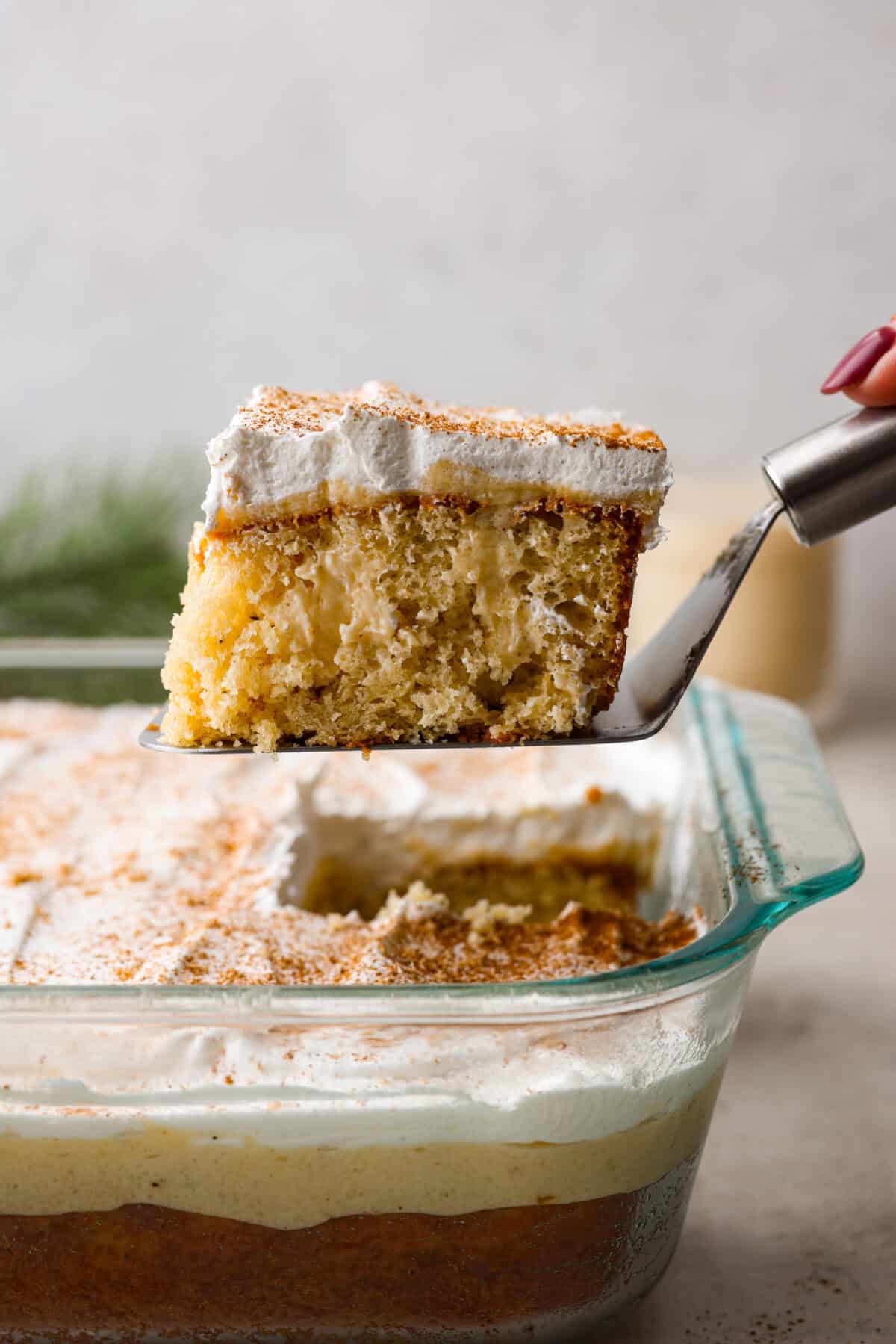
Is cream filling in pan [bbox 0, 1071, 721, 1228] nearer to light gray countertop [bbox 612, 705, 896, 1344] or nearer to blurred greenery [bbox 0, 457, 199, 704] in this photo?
light gray countertop [bbox 612, 705, 896, 1344]

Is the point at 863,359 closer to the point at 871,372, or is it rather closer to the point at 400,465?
the point at 871,372

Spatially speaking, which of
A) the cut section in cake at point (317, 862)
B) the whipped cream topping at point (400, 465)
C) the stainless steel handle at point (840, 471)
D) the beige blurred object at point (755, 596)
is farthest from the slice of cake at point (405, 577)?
Answer: the beige blurred object at point (755, 596)

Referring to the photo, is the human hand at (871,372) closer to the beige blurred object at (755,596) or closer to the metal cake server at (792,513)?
the metal cake server at (792,513)

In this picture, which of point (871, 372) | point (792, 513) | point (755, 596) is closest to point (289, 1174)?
point (792, 513)

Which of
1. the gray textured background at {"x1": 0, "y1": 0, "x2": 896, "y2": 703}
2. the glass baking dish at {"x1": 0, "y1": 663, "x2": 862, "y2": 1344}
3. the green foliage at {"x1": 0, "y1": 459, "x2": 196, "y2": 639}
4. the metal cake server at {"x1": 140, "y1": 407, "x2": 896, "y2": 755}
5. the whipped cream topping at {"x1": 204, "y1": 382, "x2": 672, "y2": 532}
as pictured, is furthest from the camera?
the gray textured background at {"x1": 0, "y1": 0, "x2": 896, "y2": 703}

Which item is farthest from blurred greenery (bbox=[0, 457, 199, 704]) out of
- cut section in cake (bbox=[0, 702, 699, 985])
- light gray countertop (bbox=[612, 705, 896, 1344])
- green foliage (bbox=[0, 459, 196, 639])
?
light gray countertop (bbox=[612, 705, 896, 1344])

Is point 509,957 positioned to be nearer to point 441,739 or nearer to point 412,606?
point 441,739
